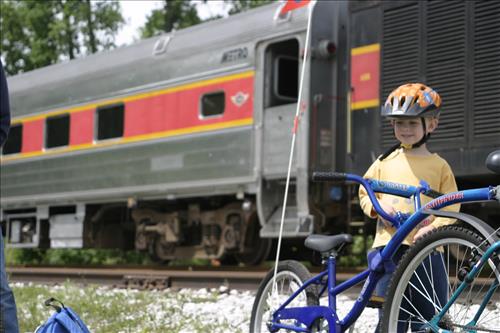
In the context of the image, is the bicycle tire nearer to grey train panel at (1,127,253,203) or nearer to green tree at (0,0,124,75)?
grey train panel at (1,127,253,203)

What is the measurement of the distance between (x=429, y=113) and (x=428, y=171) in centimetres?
29

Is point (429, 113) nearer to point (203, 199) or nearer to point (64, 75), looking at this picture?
point (203, 199)

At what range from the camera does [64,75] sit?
14.2m

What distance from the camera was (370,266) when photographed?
3734 mm

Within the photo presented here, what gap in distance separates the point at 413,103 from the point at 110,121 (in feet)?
31.9

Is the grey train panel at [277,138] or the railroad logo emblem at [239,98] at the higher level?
the railroad logo emblem at [239,98]

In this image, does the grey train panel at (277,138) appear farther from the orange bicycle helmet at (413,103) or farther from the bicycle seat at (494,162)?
the bicycle seat at (494,162)

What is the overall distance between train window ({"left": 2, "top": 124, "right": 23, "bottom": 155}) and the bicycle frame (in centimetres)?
1154

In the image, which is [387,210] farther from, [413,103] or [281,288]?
[281,288]

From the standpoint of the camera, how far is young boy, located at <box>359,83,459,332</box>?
3.84 m

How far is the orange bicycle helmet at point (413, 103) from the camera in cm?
384

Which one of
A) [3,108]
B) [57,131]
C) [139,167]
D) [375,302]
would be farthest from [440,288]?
[57,131]

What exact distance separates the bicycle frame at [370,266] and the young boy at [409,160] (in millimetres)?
76

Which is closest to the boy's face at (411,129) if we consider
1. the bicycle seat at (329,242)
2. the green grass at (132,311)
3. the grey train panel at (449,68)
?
the bicycle seat at (329,242)
